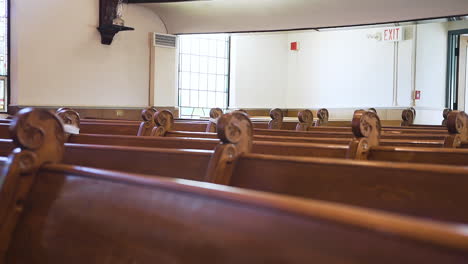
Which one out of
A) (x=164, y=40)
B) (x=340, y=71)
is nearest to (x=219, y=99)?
(x=164, y=40)

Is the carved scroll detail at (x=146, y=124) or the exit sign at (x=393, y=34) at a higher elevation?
the exit sign at (x=393, y=34)

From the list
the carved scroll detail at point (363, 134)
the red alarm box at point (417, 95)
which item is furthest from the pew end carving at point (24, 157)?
the red alarm box at point (417, 95)

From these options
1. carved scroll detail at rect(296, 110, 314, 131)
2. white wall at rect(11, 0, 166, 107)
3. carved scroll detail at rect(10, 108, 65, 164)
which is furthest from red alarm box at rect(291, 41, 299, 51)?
carved scroll detail at rect(10, 108, 65, 164)

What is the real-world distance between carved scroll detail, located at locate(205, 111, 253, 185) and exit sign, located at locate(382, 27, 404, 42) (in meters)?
6.82

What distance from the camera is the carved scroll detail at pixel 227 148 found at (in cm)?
146

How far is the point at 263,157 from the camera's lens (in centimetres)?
146

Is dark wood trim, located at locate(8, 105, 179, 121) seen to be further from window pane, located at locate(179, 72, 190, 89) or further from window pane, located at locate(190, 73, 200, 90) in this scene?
window pane, located at locate(190, 73, 200, 90)

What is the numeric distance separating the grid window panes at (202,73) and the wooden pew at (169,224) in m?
7.32

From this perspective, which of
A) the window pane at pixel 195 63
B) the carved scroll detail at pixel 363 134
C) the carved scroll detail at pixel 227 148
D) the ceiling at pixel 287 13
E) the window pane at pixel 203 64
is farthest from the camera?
the window pane at pixel 203 64

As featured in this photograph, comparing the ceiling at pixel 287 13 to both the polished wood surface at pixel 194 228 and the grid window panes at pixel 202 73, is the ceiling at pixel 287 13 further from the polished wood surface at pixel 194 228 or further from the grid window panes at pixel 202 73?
the polished wood surface at pixel 194 228

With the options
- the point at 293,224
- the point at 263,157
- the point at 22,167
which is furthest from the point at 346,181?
the point at 22,167

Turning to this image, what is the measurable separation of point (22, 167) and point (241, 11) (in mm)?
6032

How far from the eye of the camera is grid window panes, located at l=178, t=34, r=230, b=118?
8.55 metres

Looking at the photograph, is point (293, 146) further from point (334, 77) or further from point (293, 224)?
point (334, 77)
